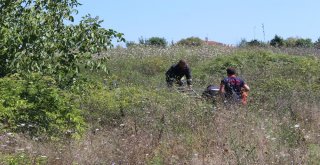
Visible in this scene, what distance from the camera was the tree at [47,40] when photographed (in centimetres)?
964

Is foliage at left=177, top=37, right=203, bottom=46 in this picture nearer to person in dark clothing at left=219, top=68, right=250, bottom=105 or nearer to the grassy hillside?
the grassy hillside

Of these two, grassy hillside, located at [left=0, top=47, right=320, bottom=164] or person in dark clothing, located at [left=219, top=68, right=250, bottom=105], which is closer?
grassy hillside, located at [left=0, top=47, right=320, bottom=164]

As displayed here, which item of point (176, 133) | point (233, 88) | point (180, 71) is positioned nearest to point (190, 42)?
point (180, 71)

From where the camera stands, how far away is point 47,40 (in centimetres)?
988

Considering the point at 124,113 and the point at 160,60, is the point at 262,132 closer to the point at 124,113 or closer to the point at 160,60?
the point at 124,113

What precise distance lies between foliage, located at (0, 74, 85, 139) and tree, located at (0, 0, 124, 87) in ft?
2.64

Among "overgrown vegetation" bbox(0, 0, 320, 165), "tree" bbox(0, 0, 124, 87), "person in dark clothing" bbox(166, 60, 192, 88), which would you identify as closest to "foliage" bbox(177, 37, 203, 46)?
"person in dark clothing" bbox(166, 60, 192, 88)

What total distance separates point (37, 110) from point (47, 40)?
172 cm

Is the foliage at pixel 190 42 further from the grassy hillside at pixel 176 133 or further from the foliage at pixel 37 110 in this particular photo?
the foliage at pixel 37 110

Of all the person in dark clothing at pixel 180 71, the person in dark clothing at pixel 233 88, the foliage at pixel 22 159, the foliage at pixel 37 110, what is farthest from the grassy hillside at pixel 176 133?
the person in dark clothing at pixel 180 71

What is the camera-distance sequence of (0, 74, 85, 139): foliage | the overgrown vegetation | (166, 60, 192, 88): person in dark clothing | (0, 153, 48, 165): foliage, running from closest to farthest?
1. (0, 153, 48, 165): foliage
2. the overgrown vegetation
3. (0, 74, 85, 139): foliage
4. (166, 60, 192, 88): person in dark clothing

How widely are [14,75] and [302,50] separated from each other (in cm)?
2060

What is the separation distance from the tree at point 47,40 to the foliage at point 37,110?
0.81 m

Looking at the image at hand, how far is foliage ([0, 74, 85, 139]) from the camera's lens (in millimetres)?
8055
